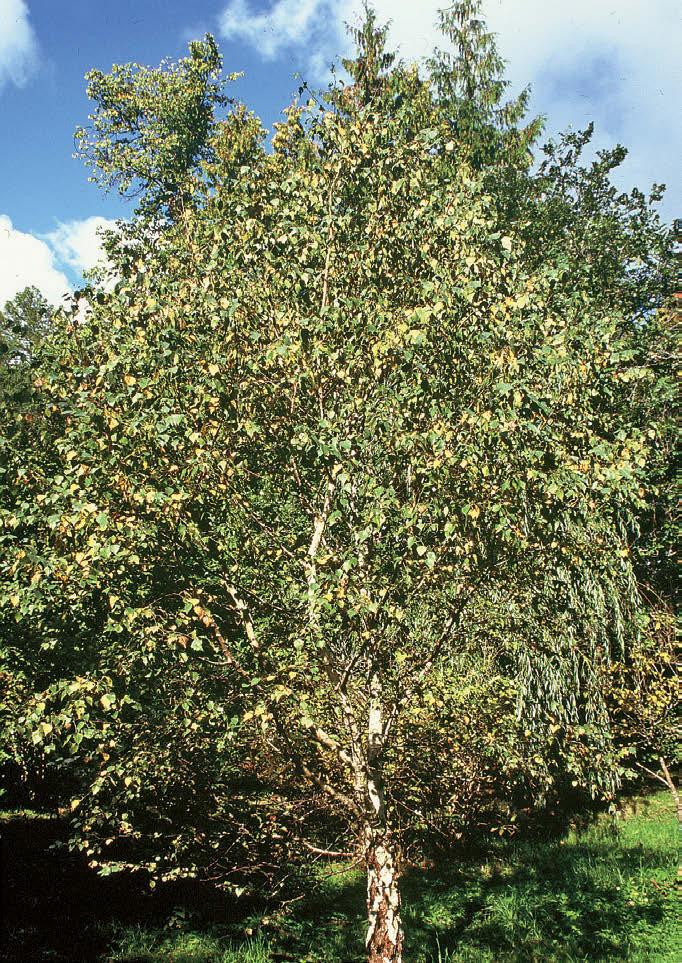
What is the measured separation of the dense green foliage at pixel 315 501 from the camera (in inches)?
243

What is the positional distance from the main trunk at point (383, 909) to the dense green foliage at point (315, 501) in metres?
0.04

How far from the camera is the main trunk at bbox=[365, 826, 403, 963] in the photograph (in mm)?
7273

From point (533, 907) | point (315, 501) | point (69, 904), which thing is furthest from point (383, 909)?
point (69, 904)

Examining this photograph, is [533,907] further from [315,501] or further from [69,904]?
[315,501]

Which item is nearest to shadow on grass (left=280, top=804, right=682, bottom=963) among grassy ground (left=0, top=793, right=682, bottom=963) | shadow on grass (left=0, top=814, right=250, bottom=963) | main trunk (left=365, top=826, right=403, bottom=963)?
grassy ground (left=0, top=793, right=682, bottom=963)

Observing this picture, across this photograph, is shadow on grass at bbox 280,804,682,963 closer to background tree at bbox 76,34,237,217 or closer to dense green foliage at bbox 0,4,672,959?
dense green foliage at bbox 0,4,672,959

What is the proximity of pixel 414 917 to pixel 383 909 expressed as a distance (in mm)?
5387

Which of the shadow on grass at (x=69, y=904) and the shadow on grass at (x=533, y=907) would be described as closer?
the shadow on grass at (x=69, y=904)

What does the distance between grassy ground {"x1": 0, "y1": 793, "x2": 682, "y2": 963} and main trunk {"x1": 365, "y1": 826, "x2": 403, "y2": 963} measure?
10.7 feet

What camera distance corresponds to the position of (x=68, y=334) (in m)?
7.96

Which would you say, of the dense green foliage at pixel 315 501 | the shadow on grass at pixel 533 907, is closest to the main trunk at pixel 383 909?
the dense green foliage at pixel 315 501

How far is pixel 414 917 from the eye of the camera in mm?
11734

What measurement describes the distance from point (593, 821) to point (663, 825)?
5.36ft

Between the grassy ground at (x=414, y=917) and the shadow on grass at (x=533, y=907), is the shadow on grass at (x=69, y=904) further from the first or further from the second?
the shadow on grass at (x=533, y=907)
